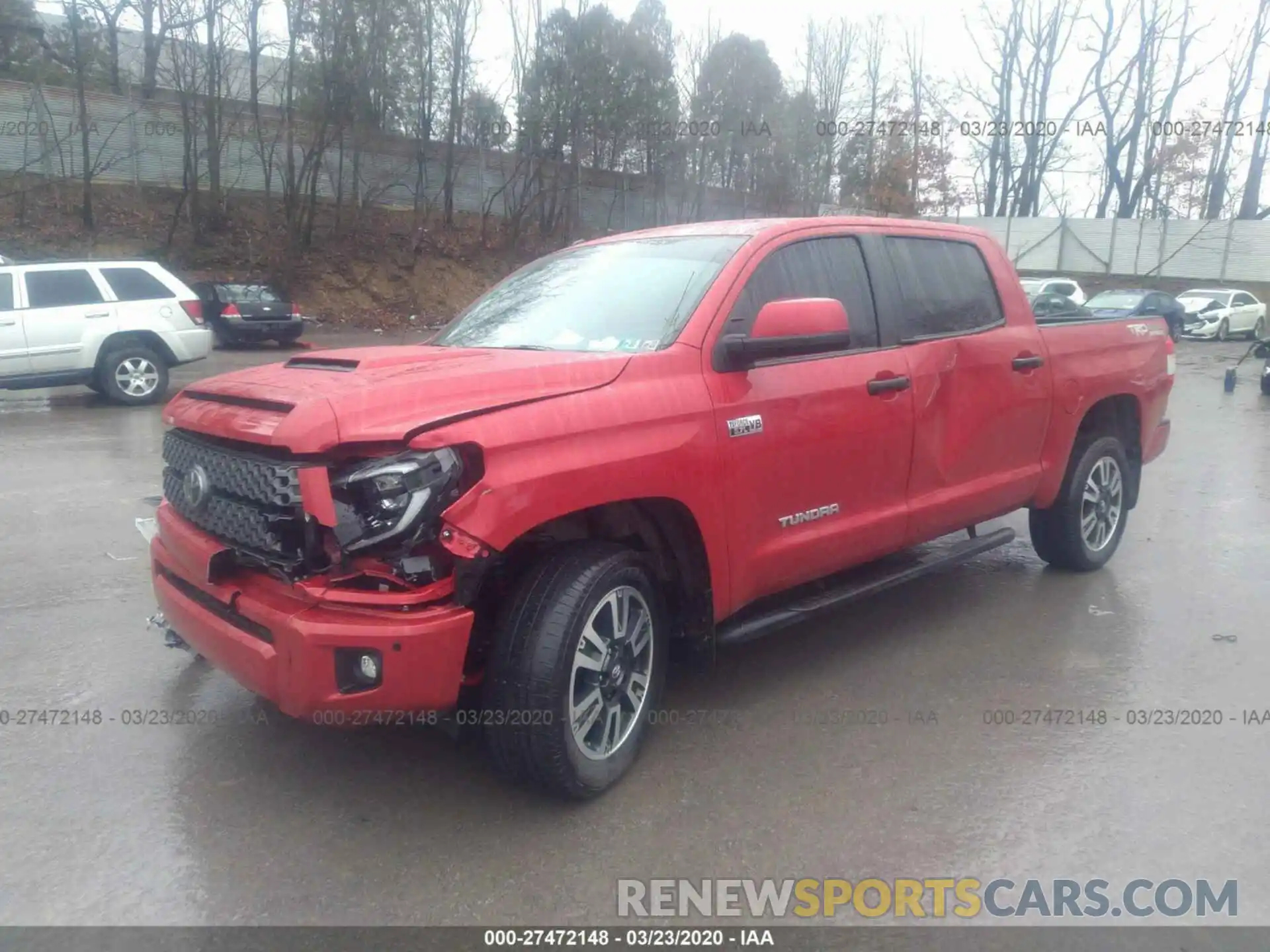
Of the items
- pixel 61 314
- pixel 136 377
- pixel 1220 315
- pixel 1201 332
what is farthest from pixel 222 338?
pixel 1220 315

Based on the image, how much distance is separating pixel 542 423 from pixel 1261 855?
2.60 m

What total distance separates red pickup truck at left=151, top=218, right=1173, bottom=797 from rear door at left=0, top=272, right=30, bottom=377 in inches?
380

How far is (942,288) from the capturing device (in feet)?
16.6

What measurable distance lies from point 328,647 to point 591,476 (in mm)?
950

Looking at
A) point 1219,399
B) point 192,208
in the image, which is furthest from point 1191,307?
point 192,208

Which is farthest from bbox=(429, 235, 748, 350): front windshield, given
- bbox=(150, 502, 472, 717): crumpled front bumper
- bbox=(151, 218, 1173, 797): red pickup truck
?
bbox=(150, 502, 472, 717): crumpled front bumper

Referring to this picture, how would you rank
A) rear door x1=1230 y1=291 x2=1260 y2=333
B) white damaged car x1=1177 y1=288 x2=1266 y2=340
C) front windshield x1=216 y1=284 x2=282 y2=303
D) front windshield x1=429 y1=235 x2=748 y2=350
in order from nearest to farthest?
front windshield x1=429 y1=235 x2=748 y2=350 < front windshield x1=216 y1=284 x2=282 y2=303 < white damaged car x1=1177 y1=288 x2=1266 y2=340 < rear door x1=1230 y1=291 x2=1260 y2=333

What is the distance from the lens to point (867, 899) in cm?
303

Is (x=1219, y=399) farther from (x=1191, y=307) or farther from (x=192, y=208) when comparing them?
(x=192, y=208)

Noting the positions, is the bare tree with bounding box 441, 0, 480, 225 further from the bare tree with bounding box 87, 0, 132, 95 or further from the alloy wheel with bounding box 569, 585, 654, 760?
the alloy wheel with bounding box 569, 585, 654, 760

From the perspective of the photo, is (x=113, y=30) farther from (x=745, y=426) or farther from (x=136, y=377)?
(x=745, y=426)

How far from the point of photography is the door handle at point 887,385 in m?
4.40

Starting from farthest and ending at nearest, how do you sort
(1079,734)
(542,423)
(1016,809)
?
(1079,734)
(1016,809)
(542,423)

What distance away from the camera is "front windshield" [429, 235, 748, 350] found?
3.99 meters
